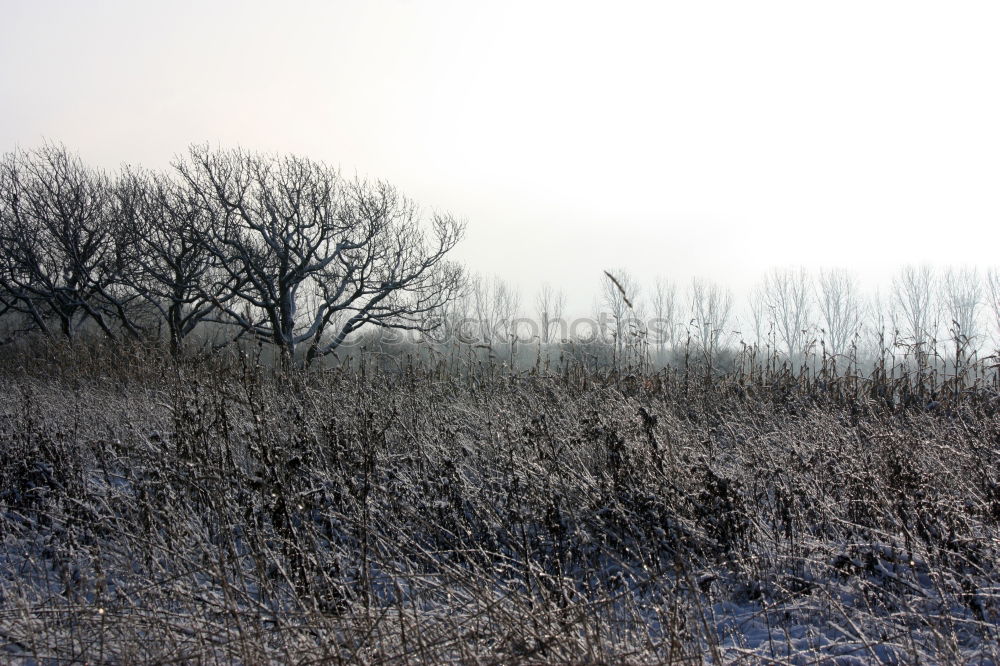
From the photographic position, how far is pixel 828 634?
263cm

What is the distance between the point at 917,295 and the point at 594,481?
39414 mm

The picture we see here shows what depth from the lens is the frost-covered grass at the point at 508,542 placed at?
2.29m


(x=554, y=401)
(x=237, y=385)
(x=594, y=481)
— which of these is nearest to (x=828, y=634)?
(x=594, y=481)

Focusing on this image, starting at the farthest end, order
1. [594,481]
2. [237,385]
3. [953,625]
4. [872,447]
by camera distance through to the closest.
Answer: [237,385] → [872,447] → [594,481] → [953,625]

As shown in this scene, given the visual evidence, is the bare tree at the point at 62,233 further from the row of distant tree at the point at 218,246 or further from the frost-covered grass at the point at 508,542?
the frost-covered grass at the point at 508,542


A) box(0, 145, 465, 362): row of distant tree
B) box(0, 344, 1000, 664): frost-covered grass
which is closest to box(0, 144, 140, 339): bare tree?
box(0, 145, 465, 362): row of distant tree

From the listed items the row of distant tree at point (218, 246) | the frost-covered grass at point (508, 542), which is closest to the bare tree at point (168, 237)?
the row of distant tree at point (218, 246)

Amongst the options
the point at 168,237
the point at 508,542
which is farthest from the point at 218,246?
the point at 508,542

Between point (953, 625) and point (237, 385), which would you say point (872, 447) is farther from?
point (237, 385)

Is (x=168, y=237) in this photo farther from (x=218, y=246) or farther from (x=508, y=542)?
(x=508, y=542)

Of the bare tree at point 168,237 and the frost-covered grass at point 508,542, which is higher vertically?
the bare tree at point 168,237

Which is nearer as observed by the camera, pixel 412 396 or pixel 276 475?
pixel 276 475

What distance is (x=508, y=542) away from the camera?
3656mm

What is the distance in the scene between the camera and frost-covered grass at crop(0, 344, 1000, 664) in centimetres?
229
